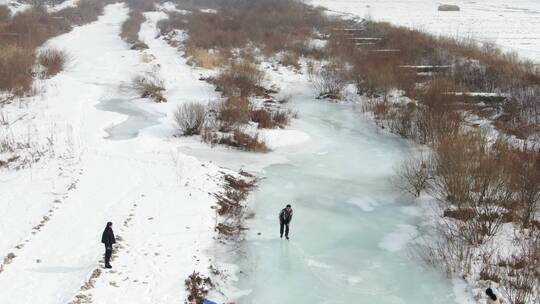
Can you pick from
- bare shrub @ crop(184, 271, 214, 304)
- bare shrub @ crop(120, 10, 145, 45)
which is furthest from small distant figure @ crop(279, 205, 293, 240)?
bare shrub @ crop(120, 10, 145, 45)

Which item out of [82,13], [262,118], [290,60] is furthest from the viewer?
[82,13]

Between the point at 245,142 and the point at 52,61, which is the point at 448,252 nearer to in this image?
the point at 245,142

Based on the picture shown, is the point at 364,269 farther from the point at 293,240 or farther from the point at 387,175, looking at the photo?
the point at 387,175

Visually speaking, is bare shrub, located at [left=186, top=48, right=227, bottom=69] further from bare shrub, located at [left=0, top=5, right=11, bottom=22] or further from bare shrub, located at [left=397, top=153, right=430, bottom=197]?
bare shrub, located at [left=397, top=153, right=430, bottom=197]

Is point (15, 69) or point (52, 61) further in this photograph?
point (52, 61)

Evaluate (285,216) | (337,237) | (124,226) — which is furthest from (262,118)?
(124,226)

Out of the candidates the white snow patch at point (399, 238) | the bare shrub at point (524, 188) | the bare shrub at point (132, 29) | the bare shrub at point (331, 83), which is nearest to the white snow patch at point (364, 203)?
the white snow patch at point (399, 238)
